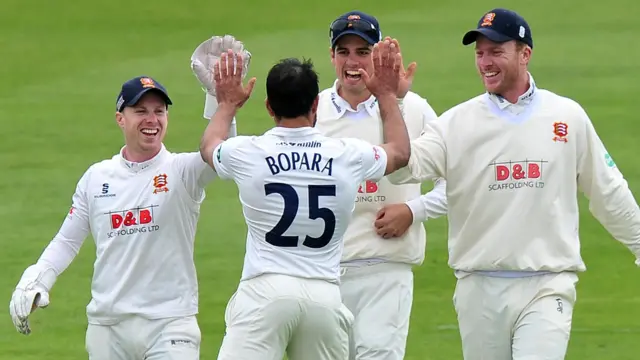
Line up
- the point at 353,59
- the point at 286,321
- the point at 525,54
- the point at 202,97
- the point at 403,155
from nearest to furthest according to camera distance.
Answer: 1. the point at 286,321
2. the point at 403,155
3. the point at 525,54
4. the point at 353,59
5. the point at 202,97

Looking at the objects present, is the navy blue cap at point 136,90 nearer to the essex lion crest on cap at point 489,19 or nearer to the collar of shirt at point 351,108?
the collar of shirt at point 351,108

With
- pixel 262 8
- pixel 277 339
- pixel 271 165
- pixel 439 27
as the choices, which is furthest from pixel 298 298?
pixel 262 8

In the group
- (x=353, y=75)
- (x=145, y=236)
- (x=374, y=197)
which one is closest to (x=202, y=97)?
(x=353, y=75)

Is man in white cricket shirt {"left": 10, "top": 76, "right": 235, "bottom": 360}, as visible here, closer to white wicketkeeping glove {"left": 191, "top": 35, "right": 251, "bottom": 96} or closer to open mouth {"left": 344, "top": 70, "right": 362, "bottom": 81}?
white wicketkeeping glove {"left": 191, "top": 35, "right": 251, "bottom": 96}

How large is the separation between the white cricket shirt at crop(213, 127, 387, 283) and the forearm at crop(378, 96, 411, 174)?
29 cm

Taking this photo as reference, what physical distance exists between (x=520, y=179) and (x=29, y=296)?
271 centimetres

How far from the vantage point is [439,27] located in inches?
921

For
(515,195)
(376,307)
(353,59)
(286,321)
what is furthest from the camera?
(353,59)

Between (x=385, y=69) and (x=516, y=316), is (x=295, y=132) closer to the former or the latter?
(x=385, y=69)

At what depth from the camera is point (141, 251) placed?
295 inches

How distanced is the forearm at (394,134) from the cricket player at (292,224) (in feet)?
0.71

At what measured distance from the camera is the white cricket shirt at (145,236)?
7508mm

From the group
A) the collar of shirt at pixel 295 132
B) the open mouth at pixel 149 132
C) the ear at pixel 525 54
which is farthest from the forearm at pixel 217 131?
the ear at pixel 525 54

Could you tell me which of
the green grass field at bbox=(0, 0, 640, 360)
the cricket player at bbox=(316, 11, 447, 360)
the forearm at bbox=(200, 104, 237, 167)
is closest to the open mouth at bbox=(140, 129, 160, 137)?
the forearm at bbox=(200, 104, 237, 167)
